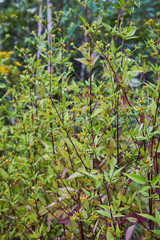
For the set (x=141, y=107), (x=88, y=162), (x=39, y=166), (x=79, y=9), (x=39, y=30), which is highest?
(x=79, y=9)

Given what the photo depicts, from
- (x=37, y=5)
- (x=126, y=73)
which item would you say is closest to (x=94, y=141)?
(x=126, y=73)

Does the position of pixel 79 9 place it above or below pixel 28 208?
above

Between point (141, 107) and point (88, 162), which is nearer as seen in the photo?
point (141, 107)

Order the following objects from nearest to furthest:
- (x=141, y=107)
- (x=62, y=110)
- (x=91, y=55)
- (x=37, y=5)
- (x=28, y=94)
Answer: (x=141, y=107), (x=91, y=55), (x=62, y=110), (x=28, y=94), (x=37, y=5)

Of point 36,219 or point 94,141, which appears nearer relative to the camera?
point 94,141

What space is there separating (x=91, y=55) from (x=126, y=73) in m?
0.22

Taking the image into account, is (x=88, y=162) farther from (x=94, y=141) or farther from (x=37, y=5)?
(x=37, y=5)

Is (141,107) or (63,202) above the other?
(141,107)

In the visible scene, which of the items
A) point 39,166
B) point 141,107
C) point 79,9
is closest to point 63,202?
point 39,166

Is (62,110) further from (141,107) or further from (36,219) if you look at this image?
(36,219)

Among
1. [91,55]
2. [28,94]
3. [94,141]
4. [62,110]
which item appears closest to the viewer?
[94,141]

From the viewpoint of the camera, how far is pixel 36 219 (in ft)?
4.58

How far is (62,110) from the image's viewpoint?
139 cm

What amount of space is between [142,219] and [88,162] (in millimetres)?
363
